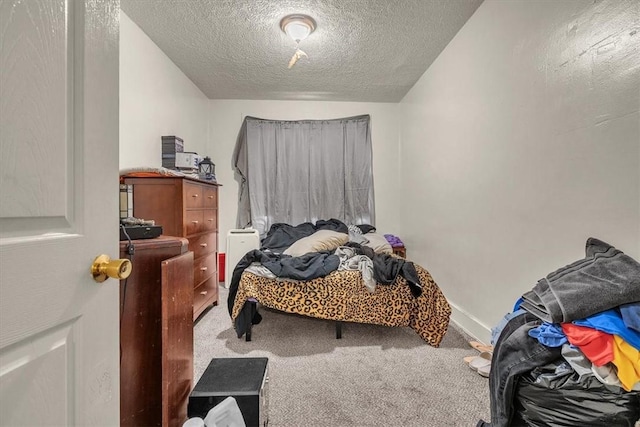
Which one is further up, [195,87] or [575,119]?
[195,87]

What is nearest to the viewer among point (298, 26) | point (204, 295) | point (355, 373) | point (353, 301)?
point (355, 373)

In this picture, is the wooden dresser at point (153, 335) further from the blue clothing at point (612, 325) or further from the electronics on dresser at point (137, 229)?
the blue clothing at point (612, 325)

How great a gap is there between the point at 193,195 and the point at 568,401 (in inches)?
104

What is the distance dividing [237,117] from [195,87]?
0.67 m

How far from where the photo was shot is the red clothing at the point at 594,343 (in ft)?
3.17

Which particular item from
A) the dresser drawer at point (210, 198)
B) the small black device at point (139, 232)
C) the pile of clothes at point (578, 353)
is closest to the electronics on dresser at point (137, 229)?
the small black device at point (139, 232)

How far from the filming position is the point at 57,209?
538 millimetres

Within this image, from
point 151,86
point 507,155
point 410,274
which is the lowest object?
point 410,274

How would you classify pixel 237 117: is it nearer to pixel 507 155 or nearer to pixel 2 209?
pixel 507 155

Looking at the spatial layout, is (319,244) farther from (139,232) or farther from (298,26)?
(298,26)

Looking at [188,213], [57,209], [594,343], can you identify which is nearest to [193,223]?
[188,213]

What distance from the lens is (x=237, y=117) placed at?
4.14m

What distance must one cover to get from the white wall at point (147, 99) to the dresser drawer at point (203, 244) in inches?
32.4

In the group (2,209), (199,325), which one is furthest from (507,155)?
(199,325)
